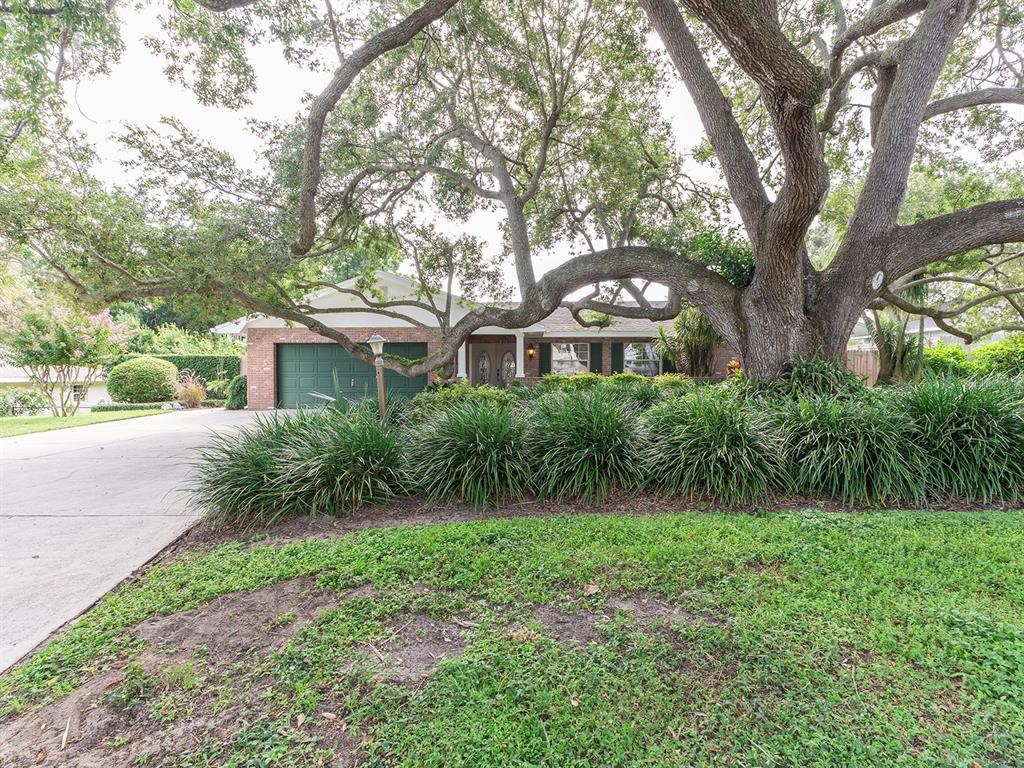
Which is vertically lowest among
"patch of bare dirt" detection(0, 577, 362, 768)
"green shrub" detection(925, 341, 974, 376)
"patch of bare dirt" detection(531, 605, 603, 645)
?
"patch of bare dirt" detection(0, 577, 362, 768)

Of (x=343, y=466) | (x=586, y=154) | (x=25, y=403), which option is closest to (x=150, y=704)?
(x=343, y=466)

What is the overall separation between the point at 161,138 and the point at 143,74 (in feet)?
3.35

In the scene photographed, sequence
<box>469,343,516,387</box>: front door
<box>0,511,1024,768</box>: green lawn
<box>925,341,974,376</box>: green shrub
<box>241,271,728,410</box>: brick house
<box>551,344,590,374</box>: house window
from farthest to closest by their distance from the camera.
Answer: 1. <box>551,344,590,374</box>: house window
2. <box>469,343,516,387</box>: front door
3. <box>241,271,728,410</box>: brick house
4. <box>925,341,974,376</box>: green shrub
5. <box>0,511,1024,768</box>: green lawn

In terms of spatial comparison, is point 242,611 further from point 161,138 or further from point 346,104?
point 346,104

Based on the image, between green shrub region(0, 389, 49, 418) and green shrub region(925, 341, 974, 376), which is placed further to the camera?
green shrub region(0, 389, 49, 418)

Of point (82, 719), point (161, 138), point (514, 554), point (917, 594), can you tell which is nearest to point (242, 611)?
point (82, 719)

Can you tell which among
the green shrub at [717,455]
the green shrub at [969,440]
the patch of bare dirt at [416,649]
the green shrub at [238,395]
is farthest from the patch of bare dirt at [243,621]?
the green shrub at [238,395]

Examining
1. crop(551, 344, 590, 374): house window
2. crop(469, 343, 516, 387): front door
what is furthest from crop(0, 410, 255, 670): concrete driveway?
crop(551, 344, 590, 374): house window

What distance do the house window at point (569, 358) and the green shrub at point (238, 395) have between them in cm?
1109

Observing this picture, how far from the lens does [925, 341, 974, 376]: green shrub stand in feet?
30.3

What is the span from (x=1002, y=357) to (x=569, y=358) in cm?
1177

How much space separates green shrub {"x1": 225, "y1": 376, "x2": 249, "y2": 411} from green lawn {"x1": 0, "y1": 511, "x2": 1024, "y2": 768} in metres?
13.5

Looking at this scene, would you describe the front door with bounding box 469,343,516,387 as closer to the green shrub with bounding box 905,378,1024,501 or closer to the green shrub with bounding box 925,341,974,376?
the green shrub with bounding box 925,341,974,376

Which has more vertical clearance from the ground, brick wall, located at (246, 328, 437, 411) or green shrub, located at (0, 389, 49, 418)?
brick wall, located at (246, 328, 437, 411)
